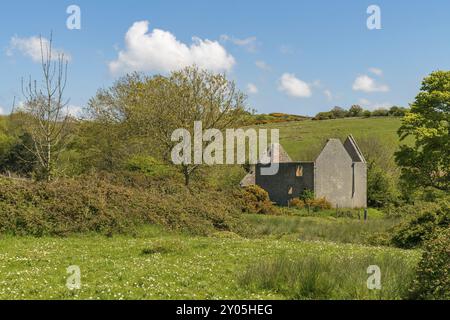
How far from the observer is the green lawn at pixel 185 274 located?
347 inches

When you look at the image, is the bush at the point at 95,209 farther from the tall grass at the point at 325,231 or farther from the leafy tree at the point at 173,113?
the leafy tree at the point at 173,113

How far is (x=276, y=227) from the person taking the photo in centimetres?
2653

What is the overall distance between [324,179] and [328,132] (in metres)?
36.2

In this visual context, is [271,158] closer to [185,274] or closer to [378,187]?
[378,187]

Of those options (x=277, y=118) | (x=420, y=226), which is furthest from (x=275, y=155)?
(x=277, y=118)

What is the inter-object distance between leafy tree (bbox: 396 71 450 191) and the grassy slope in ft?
83.9

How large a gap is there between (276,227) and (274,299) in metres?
18.2

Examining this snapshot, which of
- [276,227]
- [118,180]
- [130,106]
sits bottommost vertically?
[276,227]

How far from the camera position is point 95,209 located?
20.6 m

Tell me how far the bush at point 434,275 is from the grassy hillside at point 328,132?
57.4 metres

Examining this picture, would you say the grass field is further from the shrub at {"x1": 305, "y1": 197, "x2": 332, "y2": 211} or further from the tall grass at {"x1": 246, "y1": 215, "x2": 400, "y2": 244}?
the shrub at {"x1": 305, "y1": 197, "x2": 332, "y2": 211}
